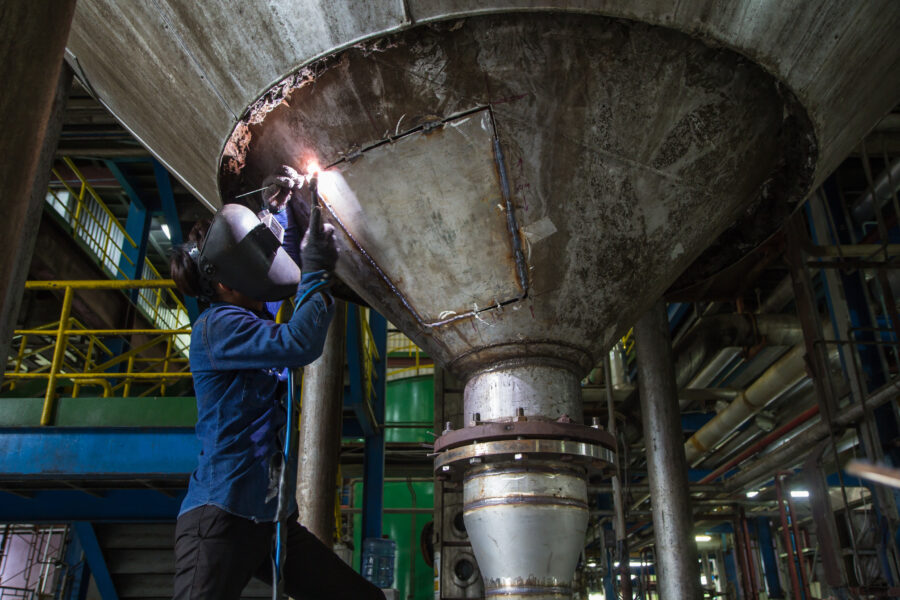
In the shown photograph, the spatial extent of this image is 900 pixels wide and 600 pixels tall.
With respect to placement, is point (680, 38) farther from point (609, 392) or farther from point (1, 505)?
point (1, 505)

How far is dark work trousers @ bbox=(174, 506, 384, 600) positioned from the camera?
1725mm

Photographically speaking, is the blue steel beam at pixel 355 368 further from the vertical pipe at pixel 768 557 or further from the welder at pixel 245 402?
the vertical pipe at pixel 768 557

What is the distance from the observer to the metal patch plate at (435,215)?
2.10m

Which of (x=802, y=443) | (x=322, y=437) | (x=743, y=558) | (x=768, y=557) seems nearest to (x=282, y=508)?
(x=322, y=437)

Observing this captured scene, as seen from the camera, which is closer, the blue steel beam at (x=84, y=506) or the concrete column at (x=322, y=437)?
the concrete column at (x=322, y=437)

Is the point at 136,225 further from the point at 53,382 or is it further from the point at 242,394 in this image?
the point at 242,394

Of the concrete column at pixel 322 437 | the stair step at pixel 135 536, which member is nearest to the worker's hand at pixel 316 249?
the concrete column at pixel 322 437

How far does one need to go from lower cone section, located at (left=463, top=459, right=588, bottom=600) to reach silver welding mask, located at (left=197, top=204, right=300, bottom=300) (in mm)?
943

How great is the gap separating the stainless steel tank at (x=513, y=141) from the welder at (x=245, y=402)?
316mm

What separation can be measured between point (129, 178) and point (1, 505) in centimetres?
537

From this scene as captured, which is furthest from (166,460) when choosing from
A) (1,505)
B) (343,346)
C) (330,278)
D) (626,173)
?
(626,173)

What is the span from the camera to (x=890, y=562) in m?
4.31

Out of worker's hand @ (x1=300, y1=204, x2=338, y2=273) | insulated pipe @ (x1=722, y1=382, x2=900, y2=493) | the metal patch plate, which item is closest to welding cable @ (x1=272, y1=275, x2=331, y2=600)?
worker's hand @ (x1=300, y1=204, x2=338, y2=273)

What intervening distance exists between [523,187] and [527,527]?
3.58 ft
